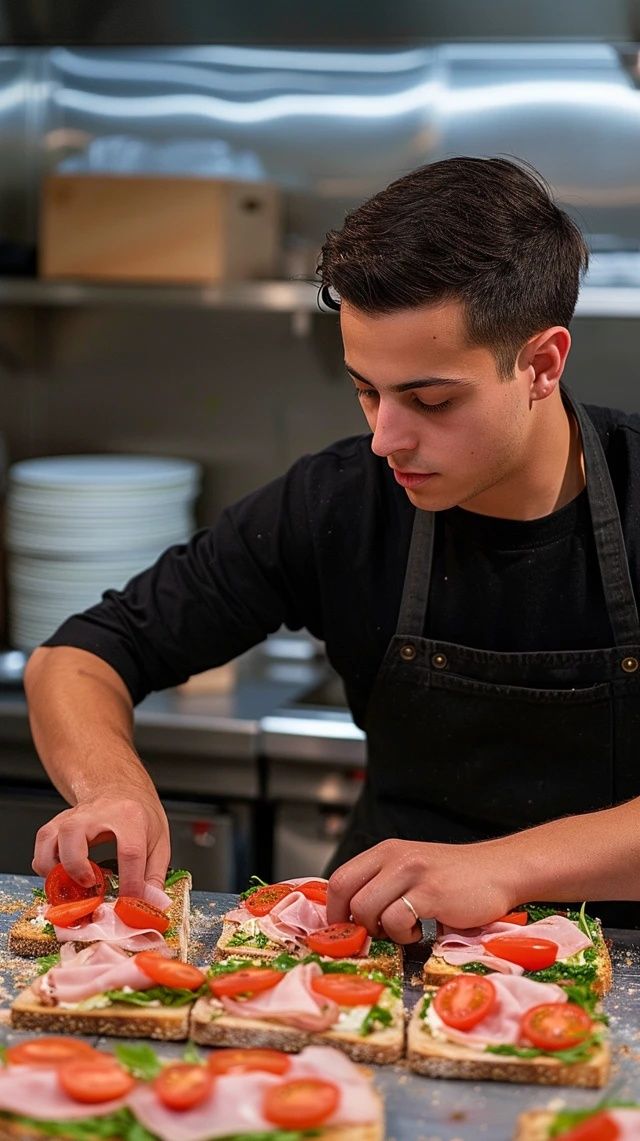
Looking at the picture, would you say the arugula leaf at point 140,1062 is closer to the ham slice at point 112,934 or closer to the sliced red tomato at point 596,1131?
the ham slice at point 112,934

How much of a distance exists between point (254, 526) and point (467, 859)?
2.96ft

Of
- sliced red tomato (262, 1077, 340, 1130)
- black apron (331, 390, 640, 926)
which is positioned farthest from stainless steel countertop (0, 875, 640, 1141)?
black apron (331, 390, 640, 926)

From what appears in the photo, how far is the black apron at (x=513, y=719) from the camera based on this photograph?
2.63 meters

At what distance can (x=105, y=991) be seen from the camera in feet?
6.54

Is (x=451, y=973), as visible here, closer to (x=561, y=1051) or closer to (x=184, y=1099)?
(x=561, y=1051)

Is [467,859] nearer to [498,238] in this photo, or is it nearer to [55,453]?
[498,238]

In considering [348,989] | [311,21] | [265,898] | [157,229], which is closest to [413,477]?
[265,898]

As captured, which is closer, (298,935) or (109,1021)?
(109,1021)

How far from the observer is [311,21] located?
12.4ft

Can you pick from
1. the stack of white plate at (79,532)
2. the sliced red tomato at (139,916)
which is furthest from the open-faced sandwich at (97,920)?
the stack of white plate at (79,532)

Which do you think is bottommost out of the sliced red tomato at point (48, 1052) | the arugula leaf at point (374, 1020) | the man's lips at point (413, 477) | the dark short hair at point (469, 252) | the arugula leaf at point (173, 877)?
the arugula leaf at point (173, 877)

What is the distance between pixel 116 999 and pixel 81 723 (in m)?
0.71

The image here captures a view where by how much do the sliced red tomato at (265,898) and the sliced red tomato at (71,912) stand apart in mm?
230

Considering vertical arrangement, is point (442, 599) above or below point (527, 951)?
above
